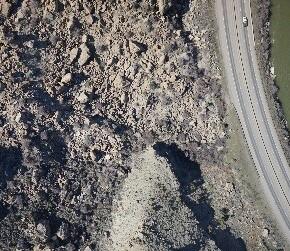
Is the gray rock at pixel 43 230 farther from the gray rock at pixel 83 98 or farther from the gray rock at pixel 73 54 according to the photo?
the gray rock at pixel 73 54

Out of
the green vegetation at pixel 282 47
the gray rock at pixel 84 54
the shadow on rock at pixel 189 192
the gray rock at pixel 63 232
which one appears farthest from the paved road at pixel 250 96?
the gray rock at pixel 63 232

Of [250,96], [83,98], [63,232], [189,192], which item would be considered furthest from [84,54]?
[250,96]

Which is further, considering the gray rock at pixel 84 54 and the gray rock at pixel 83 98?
the gray rock at pixel 83 98

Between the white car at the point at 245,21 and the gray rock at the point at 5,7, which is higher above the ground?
the white car at the point at 245,21

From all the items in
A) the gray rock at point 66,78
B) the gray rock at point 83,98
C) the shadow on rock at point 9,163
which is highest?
the gray rock at point 66,78

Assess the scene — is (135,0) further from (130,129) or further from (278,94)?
(278,94)

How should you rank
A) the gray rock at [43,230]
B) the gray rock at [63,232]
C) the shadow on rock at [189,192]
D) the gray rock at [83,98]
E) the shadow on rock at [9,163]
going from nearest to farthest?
the shadow on rock at [9,163] → the gray rock at [43,230] → the gray rock at [63,232] → the gray rock at [83,98] → the shadow on rock at [189,192]
